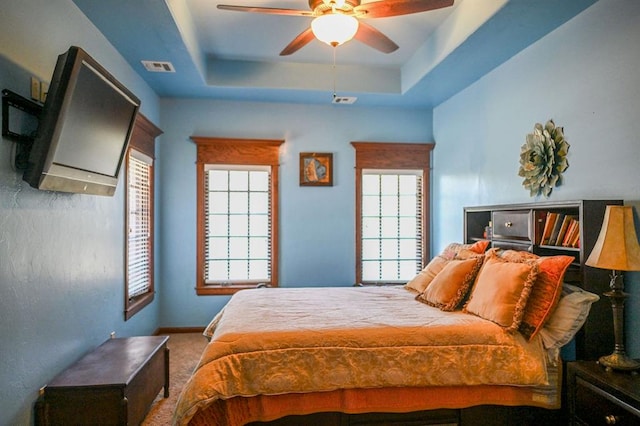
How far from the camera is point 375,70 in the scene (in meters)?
4.49

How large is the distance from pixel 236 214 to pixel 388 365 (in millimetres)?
3120

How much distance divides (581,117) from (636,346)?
4.87 ft

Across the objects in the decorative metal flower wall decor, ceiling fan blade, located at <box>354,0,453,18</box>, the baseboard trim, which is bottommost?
the baseboard trim

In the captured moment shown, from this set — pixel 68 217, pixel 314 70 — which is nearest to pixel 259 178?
pixel 314 70

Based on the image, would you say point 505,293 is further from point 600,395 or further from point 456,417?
point 456,417

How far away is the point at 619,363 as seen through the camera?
76.9 inches

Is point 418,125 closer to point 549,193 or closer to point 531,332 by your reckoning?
point 549,193

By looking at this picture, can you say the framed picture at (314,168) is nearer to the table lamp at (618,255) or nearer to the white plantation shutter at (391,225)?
the white plantation shutter at (391,225)

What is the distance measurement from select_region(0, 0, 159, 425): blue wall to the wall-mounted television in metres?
0.16

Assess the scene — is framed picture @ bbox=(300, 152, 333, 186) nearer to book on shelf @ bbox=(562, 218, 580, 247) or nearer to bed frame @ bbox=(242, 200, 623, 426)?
book on shelf @ bbox=(562, 218, 580, 247)

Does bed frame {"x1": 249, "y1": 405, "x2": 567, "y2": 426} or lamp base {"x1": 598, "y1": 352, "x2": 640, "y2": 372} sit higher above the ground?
lamp base {"x1": 598, "y1": 352, "x2": 640, "y2": 372}

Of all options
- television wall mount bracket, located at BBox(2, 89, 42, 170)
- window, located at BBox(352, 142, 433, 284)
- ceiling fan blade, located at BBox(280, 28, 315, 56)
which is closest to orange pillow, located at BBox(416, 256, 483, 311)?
ceiling fan blade, located at BBox(280, 28, 315, 56)

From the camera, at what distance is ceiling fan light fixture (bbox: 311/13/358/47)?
2393 millimetres

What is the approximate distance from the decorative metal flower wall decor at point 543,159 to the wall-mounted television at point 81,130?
3.00 m
